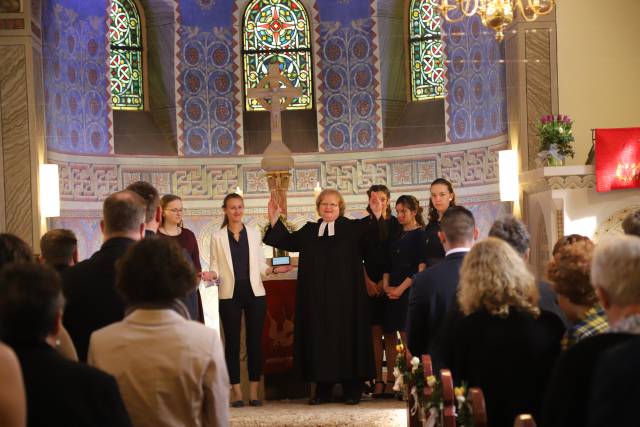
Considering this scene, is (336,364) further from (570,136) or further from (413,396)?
(570,136)

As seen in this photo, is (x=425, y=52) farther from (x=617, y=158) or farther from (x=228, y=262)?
(x=228, y=262)

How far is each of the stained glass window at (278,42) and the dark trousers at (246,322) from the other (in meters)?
7.58

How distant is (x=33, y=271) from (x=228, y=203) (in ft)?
16.6

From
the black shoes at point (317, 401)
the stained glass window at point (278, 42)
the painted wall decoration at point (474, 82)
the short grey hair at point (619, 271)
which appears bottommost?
the black shoes at point (317, 401)

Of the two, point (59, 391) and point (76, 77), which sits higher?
point (76, 77)

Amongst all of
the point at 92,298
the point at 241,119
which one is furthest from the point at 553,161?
the point at 92,298

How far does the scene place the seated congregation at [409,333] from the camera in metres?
2.53

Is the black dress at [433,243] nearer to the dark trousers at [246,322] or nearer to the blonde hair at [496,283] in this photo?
the dark trousers at [246,322]

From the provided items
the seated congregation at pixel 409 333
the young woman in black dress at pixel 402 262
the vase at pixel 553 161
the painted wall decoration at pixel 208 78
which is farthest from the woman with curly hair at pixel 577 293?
the painted wall decoration at pixel 208 78

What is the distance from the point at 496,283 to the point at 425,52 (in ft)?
36.3

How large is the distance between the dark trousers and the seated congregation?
80.3 inches

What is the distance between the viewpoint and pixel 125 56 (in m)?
14.6

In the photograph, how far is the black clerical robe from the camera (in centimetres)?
757

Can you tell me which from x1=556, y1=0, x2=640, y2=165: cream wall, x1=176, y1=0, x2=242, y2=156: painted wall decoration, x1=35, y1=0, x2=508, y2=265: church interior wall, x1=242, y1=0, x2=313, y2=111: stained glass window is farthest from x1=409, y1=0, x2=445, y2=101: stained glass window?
x1=556, y1=0, x2=640, y2=165: cream wall
